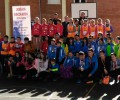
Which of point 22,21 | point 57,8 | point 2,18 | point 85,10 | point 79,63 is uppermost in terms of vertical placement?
point 57,8

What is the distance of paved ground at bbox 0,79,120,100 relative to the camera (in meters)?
12.8

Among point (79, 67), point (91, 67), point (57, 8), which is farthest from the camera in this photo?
point (57, 8)

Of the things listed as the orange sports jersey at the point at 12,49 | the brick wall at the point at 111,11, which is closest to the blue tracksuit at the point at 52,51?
the orange sports jersey at the point at 12,49

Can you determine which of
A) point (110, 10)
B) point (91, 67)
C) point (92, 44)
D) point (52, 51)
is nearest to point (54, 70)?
point (52, 51)

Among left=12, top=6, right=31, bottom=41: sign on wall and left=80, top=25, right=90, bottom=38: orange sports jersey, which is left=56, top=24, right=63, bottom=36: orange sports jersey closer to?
left=80, top=25, right=90, bottom=38: orange sports jersey

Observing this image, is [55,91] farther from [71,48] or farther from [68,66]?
[71,48]

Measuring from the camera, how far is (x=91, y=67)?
49.1 ft

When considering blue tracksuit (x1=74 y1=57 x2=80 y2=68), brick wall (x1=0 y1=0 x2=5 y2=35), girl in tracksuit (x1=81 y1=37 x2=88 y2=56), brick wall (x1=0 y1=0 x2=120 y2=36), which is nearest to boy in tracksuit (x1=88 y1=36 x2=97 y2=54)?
girl in tracksuit (x1=81 y1=37 x2=88 y2=56)

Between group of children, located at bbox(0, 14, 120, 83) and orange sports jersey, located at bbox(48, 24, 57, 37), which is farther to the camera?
orange sports jersey, located at bbox(48, 24, 57, 37)

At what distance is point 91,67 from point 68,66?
A: 1.21 meters

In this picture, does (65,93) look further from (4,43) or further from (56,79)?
(4,43)

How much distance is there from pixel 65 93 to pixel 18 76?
3908 mm

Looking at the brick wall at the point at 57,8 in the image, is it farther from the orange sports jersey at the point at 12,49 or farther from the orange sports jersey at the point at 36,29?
the orange sports jersey at the point at 12,49

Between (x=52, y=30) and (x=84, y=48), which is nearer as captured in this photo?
(x=84, y=48)
